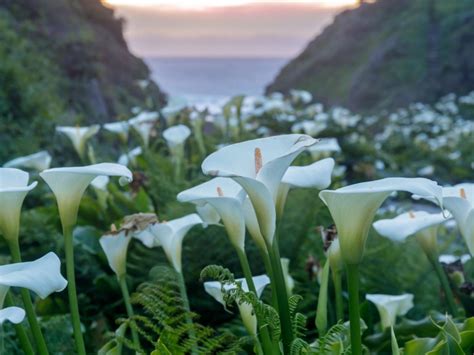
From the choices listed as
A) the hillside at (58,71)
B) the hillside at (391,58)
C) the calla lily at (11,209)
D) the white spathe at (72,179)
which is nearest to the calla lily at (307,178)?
the white spathe at (72,179)

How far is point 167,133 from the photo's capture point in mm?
1854

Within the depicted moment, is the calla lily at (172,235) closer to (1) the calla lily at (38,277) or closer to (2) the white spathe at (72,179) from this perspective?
(2) the white spathe at (72,179)

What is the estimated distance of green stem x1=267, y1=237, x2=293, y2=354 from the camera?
75 centimetres

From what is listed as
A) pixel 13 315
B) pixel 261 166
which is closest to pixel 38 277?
pixel 13 315

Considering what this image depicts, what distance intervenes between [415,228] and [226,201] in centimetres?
31

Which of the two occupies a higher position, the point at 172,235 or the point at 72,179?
the point at 72,179

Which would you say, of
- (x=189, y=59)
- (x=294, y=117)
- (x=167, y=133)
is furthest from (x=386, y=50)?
(x=189, y=59)

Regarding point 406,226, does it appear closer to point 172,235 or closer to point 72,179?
point 172,235

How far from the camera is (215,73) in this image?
44.1 m

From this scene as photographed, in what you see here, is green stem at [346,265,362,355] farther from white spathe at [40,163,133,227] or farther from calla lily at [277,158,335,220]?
white spathe at [40,163,133,227]

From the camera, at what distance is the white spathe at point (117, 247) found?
3.27 feet

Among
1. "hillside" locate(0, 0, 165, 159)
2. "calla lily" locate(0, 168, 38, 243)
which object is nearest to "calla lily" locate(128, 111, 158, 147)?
"hillside" locate(0, 0, 165, 159)

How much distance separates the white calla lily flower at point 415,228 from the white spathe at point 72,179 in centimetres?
38

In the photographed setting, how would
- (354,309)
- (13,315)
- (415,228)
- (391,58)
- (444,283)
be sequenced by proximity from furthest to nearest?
1. (391,58)
2. (444,283)
3. (415,228)
4. (354,309)
5. (13,315)
